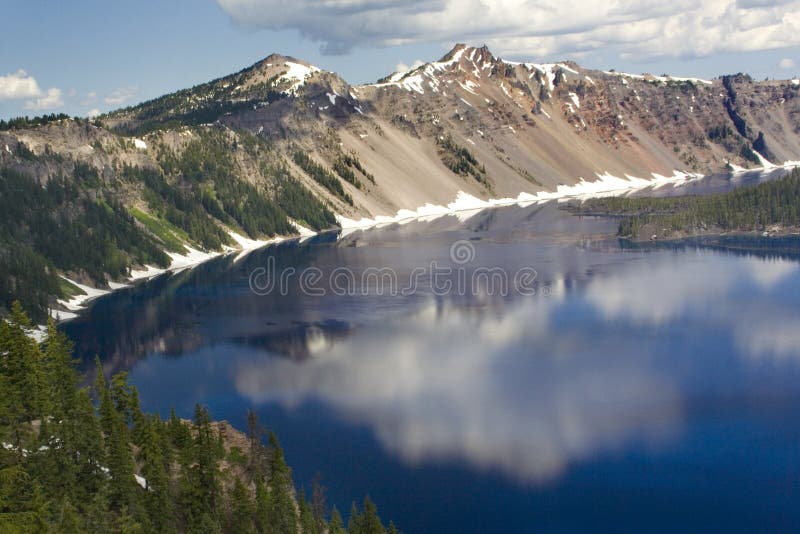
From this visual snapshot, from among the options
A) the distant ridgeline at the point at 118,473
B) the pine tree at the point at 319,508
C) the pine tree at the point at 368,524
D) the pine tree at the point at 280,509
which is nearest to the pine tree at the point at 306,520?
the distant ridgeline at the point at 118,473

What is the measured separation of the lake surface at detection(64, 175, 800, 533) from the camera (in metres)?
52.2

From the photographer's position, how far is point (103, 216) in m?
148

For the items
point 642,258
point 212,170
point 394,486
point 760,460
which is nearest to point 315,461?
point 394,486

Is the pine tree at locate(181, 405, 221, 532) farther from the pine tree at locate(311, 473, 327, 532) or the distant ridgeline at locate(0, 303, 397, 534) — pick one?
the pine tree at locate(311, 473, 327, 532)

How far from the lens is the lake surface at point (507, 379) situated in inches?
2057

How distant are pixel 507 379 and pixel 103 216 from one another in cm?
9727

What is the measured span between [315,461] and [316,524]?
12.5 metres

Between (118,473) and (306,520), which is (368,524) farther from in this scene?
(118,473)

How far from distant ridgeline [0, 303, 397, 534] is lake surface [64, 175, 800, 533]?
7.06 m

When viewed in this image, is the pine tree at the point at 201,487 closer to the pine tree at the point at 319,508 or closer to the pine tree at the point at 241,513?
the pine tree at the point at 241,513

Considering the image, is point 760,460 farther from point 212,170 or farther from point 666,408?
point 212,170

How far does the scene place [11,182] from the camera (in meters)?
140

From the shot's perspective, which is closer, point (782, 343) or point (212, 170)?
point (782, 343)

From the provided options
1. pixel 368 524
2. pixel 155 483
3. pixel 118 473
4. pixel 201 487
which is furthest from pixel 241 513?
pixel 118 473
